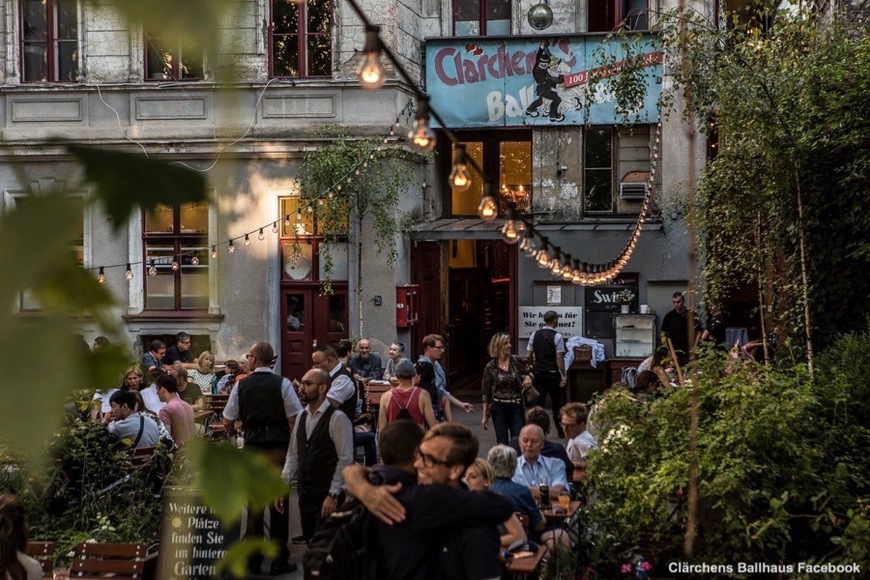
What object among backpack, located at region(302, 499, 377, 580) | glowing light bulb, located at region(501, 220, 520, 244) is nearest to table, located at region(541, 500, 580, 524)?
glowing light bulb, located at region(501, 220, 520, 244)

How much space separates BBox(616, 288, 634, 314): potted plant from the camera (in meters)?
20.7

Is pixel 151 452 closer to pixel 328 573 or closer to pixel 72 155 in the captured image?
pixel 328 573

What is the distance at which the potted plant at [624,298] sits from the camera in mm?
20656

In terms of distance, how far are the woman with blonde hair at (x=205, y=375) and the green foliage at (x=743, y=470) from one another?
8584 millimetres

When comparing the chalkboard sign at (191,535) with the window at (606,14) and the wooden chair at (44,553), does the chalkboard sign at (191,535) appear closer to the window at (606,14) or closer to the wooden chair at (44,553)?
the wooden chair at (44,553)

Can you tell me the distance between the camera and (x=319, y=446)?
8672mm

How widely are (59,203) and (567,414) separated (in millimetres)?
9411

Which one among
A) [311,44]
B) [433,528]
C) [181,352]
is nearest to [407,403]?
[433,528]

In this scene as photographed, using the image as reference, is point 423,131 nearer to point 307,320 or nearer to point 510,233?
point 510,233

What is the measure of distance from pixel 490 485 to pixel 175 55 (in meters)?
7.20

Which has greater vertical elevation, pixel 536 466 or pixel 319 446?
pixel 319 446

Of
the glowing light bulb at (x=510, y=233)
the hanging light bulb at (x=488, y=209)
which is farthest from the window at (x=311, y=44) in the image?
the hanging light bulb at (x=488, y=209)

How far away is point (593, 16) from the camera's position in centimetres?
2139

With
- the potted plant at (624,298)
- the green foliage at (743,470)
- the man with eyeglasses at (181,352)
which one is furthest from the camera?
the potted plant at (624,298)
